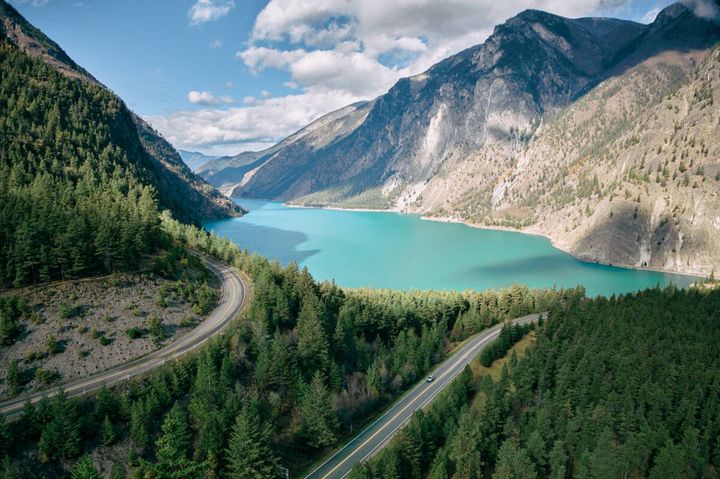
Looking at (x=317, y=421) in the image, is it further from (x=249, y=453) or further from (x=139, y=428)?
(x=139, y=428)

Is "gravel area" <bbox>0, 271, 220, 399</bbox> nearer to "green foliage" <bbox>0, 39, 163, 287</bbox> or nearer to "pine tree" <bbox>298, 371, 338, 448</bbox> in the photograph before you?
"green foliage" <bbox>0, 39, 163, 287</bbox>

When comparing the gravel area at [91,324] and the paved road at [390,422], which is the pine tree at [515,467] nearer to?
the paved road at [390,422]

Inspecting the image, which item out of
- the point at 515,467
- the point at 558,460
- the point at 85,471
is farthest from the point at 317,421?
the point at 558,460

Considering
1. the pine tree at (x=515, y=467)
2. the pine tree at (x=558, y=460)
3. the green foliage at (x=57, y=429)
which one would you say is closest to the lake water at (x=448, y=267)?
the pine tree at (x=558, y=460)

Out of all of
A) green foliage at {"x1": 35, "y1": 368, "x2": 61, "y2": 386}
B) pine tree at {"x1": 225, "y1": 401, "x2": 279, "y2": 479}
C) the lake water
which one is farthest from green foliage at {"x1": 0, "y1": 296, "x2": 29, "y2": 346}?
the lake water

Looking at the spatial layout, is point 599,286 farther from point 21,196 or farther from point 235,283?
point 21,196

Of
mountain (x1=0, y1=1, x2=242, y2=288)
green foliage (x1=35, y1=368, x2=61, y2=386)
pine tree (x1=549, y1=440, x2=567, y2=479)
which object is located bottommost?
pine tree (x1=549, y1=440, x2=567, y2=479)

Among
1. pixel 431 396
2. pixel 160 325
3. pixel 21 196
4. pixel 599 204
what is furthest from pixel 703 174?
pixel 21 196
